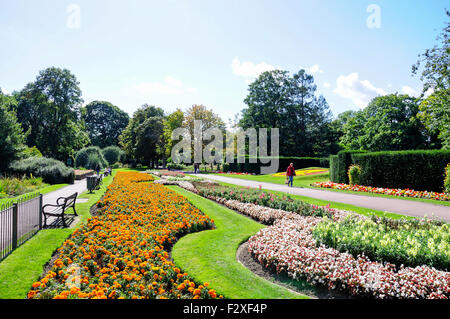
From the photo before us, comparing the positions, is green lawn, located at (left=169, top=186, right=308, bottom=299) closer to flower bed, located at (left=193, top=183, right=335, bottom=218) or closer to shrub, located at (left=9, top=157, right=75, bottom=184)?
flower bed, located at (left=193, top=183, right=335, bottom=218)

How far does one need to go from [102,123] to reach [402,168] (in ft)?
216

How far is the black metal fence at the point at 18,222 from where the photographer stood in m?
5.57

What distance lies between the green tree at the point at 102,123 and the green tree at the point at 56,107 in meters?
28.3

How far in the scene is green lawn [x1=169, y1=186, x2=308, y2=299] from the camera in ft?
13.3

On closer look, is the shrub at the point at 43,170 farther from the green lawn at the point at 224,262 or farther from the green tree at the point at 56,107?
the green lawn at the point at 224,262

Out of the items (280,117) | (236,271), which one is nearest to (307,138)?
(280,117)

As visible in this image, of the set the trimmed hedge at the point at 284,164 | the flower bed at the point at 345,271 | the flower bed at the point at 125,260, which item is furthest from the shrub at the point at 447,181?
the trimmed hedge at the point at 284,164

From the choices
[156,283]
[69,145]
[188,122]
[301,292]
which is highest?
[188,122]

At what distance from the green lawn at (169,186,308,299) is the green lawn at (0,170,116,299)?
230cm

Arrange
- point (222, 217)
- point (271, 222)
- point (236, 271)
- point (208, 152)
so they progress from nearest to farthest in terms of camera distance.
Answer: point (236, 271)
point (271, 222)
point (222, 217)
point (208, 152)

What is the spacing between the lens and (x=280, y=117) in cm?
4503

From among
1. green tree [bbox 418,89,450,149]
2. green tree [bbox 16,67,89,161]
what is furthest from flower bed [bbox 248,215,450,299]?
green tree [bbox 16,67,89,161]

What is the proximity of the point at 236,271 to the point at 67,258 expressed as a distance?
2.88 meters
